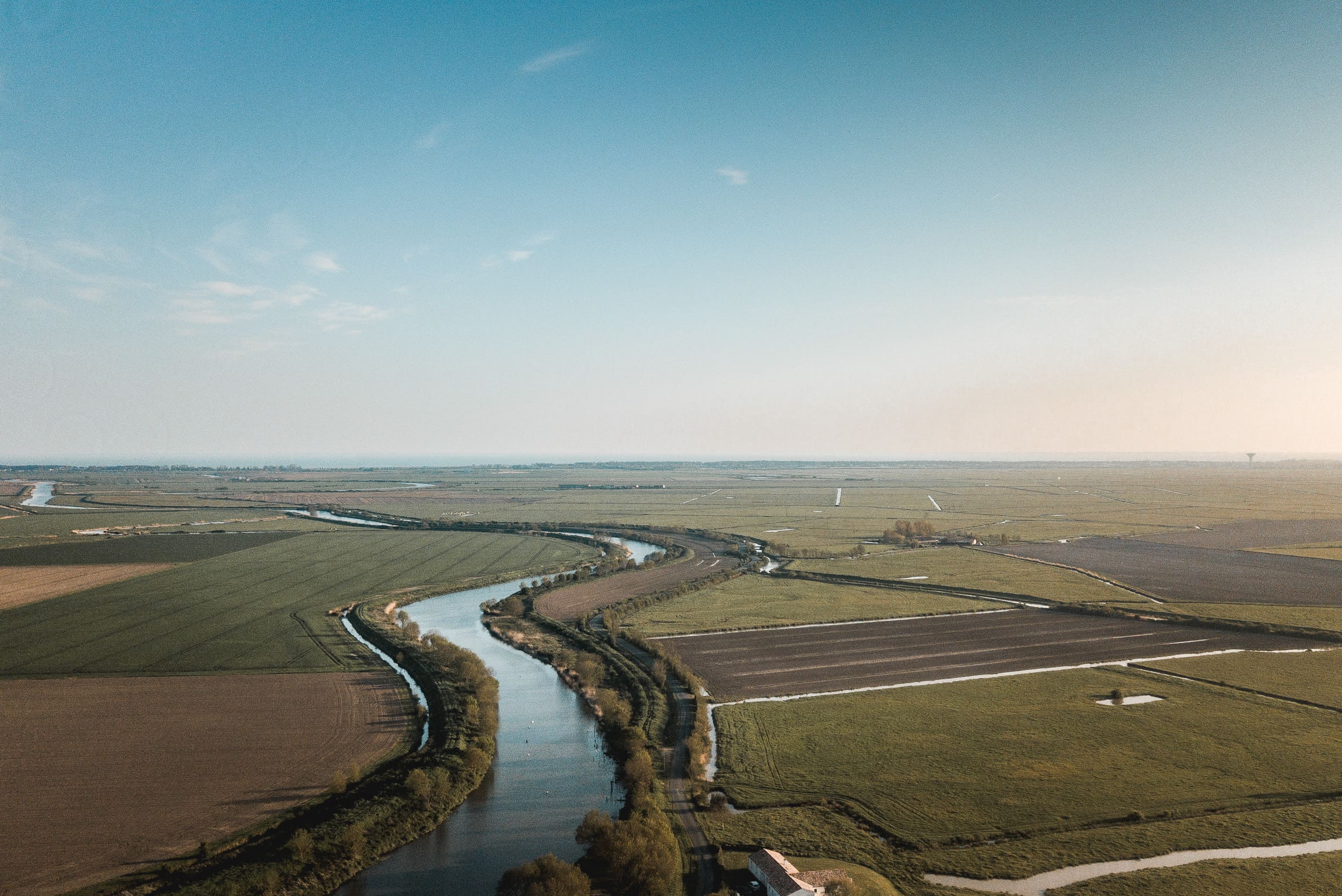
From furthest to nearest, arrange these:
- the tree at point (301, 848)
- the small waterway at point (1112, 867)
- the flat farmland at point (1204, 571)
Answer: the flat farmland at point (1204, 571)
the tree at point (301, 848)
the small waterway at point (1112, 867)

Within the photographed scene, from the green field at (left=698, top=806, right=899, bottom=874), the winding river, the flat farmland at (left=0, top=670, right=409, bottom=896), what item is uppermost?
the flat farmland at (left=0, top=670, right=409, bottom=896)

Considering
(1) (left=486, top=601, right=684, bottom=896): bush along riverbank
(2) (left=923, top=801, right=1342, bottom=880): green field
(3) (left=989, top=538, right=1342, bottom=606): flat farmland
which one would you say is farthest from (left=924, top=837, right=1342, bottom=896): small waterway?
(3) (left=989, top=538, right=1342, bottom=606): flat farmland

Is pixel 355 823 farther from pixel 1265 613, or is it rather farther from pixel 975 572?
pixel 975 572

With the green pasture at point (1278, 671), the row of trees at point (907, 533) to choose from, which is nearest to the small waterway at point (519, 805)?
the green pasture at point (1278, 671)

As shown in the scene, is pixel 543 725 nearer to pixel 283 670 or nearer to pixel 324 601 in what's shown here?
pixel 283 670

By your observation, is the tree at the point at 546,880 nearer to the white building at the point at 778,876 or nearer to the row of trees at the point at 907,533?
the white building at the point at 778,876

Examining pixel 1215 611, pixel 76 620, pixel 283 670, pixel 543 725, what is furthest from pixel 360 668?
pixel 1215 611

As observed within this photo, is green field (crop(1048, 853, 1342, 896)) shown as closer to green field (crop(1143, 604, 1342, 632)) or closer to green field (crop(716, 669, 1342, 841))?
green field (crop(716, 669, 1342, 841))
